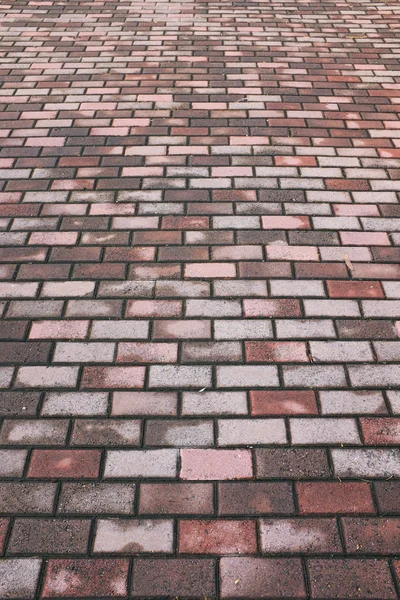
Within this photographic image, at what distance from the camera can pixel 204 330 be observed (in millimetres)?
1982

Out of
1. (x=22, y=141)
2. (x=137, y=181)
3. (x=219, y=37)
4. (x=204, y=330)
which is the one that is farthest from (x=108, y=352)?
(x=219, y=37)

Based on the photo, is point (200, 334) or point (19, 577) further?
point (200, 334)

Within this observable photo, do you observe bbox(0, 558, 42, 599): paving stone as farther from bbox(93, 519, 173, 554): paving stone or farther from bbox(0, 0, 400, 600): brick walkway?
bbox(93, 519, 173, 554): paving stone

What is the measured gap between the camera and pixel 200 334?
1970 mm

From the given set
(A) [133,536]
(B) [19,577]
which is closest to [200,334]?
(A) [133,536]

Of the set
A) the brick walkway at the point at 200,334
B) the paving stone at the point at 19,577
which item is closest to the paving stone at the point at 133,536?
the brick walkway at the point at 200,334

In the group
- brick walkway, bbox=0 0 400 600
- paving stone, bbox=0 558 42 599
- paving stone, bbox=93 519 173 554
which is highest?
brick walkway, bbox=0 0 400 600

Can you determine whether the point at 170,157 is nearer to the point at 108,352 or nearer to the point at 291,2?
the point at 108,352

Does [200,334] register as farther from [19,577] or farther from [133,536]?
[19,577]

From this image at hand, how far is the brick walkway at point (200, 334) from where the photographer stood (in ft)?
4.80

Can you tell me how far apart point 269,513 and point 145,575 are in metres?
0.40

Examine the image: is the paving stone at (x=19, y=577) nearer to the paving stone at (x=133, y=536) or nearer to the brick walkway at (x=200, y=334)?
the brick walkway at (x=200, y=334)

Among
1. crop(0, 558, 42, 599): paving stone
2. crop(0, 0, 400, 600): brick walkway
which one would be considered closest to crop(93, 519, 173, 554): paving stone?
crop(0, 0, 400, 600): brick walkway

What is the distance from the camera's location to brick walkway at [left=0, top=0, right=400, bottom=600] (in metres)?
1.46
